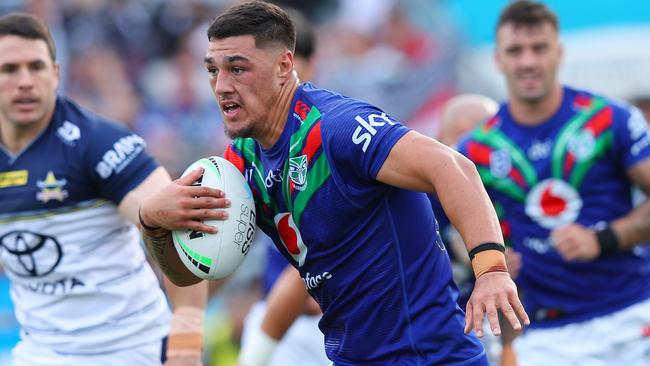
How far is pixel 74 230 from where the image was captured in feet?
18.8

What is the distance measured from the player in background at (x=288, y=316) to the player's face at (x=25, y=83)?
4.54ft

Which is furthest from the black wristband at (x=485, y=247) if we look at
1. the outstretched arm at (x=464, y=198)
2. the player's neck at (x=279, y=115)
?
the player's neck at (x=279, y=115)

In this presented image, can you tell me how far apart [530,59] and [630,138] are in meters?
0.86

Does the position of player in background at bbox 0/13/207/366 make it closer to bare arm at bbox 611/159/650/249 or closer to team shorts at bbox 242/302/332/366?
team shorts at bbox 242/302/332/366

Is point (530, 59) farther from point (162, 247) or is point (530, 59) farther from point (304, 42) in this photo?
point (162, 247)

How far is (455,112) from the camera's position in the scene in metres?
7.86

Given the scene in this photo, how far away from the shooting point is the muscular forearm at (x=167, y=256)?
4758 mm

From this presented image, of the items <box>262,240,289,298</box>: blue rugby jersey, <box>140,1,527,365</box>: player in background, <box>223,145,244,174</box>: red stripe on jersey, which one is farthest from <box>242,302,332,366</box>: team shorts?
<box>140,1,527,365</box>: player in background

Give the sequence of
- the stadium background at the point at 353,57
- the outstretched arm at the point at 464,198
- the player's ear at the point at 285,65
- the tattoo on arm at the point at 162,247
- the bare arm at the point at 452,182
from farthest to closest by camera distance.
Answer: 1. the stadium background at the point at 353,57
2. the tattoo on arm at the point at 162,247
3. the player's ear at the point at 285,65
4. the bare arm at the point at 452,182
5. the outstretched arm at the point at 464,198

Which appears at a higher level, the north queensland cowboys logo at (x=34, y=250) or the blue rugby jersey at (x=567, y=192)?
the blue rugby jersey at (x=567, y=192)

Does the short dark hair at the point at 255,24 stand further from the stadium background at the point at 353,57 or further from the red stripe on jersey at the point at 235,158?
the stadium background at the point at 353,57

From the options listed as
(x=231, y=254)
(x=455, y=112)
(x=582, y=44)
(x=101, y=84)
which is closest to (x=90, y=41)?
(x=101, y=84)

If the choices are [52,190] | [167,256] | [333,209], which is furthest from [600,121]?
[52,190]

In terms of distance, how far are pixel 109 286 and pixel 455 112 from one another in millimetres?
3064
